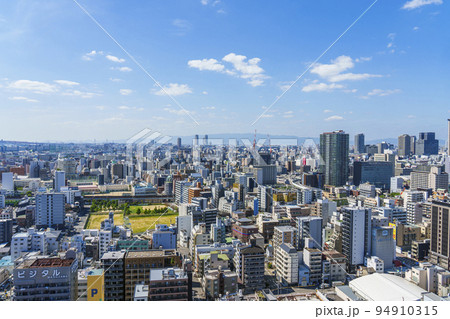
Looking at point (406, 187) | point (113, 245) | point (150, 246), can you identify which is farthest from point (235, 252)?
point (406, 187)

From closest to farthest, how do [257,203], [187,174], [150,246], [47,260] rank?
[47,260] → [150,246] → [187,174] → [257,203]

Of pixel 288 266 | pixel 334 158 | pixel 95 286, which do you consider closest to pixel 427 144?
pixel 288 266

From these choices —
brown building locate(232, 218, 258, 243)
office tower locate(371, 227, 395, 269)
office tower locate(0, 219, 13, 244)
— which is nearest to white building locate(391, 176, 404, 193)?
office tower locate(371, 227, 395, 269)

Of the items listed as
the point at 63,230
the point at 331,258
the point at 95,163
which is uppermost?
the point at 95,163

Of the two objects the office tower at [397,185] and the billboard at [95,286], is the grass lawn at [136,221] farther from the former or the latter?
the office tower at [397,185]

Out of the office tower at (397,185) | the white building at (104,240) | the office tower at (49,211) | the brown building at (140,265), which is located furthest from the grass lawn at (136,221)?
the office tower at (397,185)

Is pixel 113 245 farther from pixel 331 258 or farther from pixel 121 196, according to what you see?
pixel 331 258

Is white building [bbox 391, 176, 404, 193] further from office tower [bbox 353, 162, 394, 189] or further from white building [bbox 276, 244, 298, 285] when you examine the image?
white building [bbox 276, 244, 298, 285]

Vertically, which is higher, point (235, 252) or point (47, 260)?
point (47, 260)
